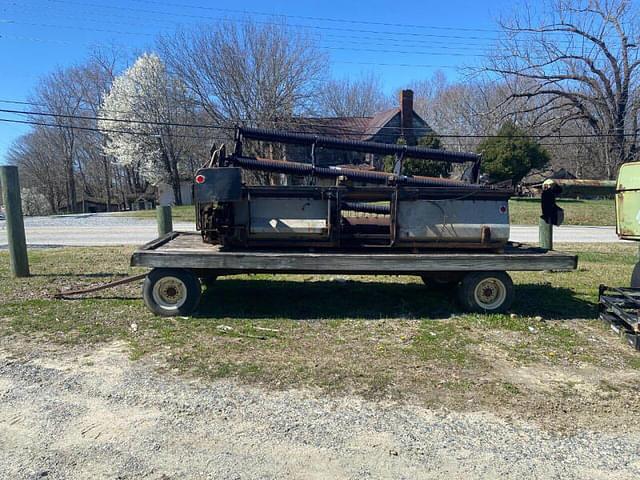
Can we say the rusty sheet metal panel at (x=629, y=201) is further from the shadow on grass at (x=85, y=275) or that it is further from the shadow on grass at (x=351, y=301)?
the shadow on grass at (x=85, y=275)

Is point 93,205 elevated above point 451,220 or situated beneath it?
elevated above

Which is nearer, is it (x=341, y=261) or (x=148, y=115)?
(x=341, y=261)

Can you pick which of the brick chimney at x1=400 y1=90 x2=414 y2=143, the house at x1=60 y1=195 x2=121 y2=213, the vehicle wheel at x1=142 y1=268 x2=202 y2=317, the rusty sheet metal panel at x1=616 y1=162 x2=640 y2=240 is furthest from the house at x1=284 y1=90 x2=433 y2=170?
the house at x1=60 y1=195 x2=121 y2=213

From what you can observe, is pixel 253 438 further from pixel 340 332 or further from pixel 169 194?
pixel 169 194

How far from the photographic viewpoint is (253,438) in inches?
126

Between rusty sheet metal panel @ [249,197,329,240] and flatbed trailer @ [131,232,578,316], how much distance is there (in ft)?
0.94

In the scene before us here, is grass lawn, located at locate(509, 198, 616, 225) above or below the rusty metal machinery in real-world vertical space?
below

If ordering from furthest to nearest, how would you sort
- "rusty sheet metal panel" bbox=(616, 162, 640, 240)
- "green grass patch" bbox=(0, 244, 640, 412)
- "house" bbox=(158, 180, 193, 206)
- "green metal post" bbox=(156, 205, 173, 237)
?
"house" bbox=(158, 180, 193, 206) < "green metal post" bbox=(156, 205, 173, 237) < "rusty sheet metal panel" bbox=(616, 162, 640, 240) < "green grass patch" bbox=(0, 244, 640, 412)

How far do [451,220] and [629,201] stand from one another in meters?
2.28

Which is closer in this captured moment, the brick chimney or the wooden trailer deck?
the wooden trailer deck

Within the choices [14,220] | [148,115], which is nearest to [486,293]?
[14,220]

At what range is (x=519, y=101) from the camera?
110 feet

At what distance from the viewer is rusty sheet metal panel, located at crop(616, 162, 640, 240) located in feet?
18.9

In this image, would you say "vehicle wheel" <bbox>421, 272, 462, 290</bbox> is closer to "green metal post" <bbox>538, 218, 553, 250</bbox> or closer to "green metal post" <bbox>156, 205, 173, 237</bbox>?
"green metal post" <bbox>538, 218, 553, 250</bbox>
